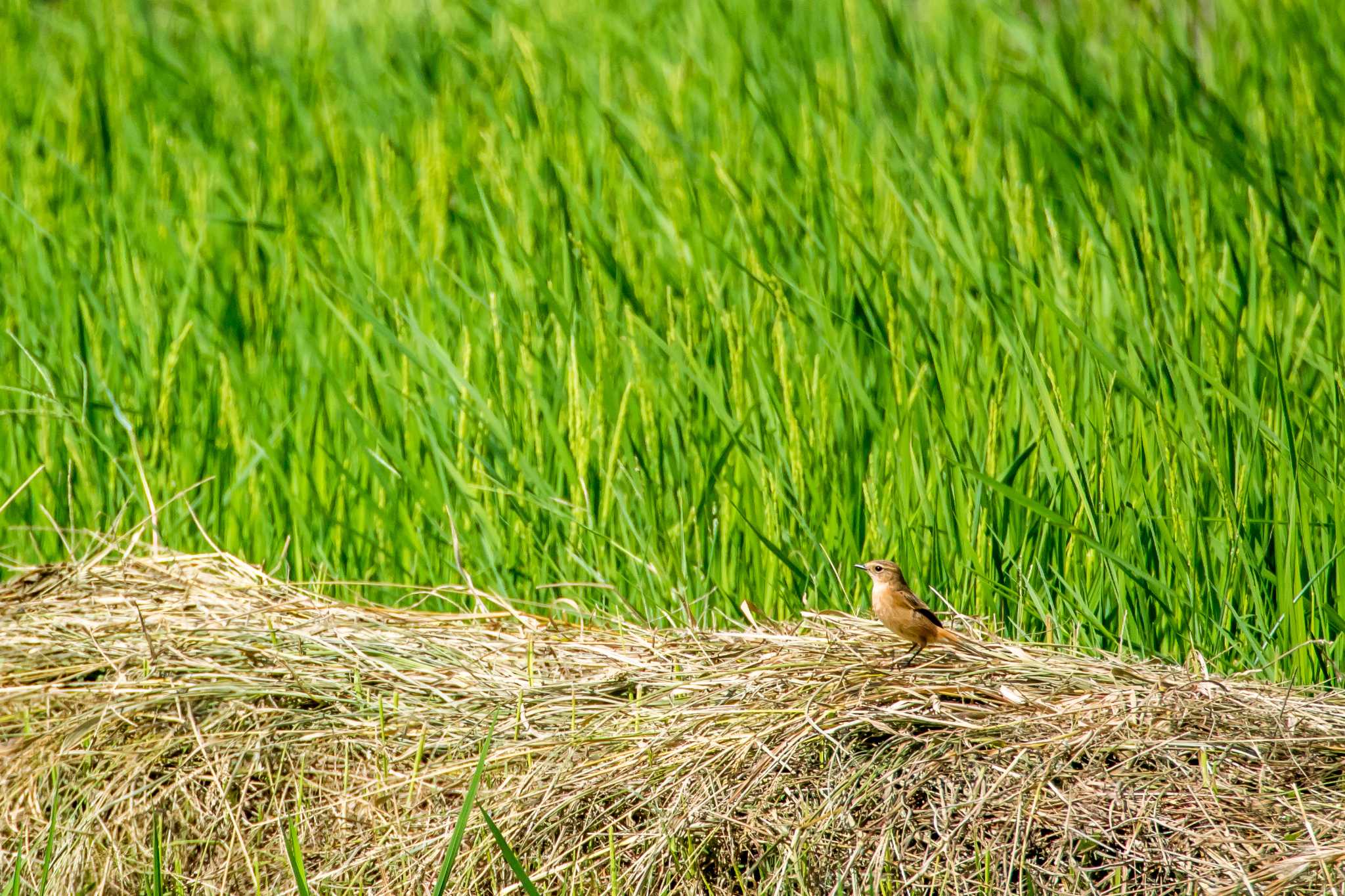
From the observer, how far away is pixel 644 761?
7.63 ft

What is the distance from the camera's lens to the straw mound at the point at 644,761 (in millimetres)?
2104

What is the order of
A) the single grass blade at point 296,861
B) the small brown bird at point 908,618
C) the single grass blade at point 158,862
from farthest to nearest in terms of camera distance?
the small brown bird at point 908,618 < the single grass blade at point 158,862 < the single grass blade at point 296,861

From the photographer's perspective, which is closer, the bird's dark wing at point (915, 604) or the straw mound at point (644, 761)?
the straw mound at point (644, 761)

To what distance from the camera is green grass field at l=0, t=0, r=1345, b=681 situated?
9.61 ft

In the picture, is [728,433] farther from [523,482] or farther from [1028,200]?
[1028,200]

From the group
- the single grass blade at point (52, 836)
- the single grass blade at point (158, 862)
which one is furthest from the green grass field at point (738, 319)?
the single grass blade at point (158, 862)

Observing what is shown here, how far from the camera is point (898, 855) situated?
2.11 m

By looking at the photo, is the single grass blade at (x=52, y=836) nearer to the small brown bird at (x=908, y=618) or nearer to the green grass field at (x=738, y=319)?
the green grass field at (x=738, y=319)

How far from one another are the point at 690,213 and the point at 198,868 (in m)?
2.40

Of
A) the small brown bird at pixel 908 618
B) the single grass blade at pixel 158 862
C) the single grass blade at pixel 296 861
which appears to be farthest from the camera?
the small brown bird at pixel 908 618

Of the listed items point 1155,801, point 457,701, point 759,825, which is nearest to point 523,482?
point 457,701

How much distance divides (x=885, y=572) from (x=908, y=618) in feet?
0.39

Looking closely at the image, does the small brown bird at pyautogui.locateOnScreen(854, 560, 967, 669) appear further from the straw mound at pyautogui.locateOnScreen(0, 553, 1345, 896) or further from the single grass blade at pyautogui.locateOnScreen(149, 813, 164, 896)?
the single grass blade at pyautogui.locateOnScreen(149, 813, 164, 896)

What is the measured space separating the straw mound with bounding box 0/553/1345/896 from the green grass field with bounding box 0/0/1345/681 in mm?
300
